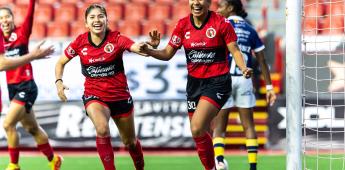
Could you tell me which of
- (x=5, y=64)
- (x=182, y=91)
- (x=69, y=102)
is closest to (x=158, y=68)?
(x=182, y=91)

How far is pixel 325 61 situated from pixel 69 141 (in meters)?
4.00

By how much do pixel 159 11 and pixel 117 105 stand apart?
21.7 feet

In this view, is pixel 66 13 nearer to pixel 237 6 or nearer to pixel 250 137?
pixel 237 6

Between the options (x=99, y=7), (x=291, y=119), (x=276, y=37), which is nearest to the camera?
(x=291, y=119)

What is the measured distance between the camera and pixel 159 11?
46.5 feet

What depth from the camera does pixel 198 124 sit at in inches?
282

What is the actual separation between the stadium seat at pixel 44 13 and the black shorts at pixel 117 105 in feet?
22.3

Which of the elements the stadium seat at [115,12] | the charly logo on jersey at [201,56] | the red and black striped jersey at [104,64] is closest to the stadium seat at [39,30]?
the stadium seat at [115,12]

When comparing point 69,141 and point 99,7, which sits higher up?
point 99,7

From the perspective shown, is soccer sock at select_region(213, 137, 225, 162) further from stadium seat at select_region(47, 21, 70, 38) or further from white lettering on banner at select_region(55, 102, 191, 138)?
stadium seat at select_region(47, 21, 70, 38)

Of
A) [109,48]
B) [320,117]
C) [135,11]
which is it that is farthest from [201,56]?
[135,11]

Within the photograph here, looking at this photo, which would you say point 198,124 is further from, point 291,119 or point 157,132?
point 157,132

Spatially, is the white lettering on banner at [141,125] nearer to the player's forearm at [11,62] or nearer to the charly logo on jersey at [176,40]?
the charly logo on jersey at [176,40]

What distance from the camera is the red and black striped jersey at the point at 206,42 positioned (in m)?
7.26
